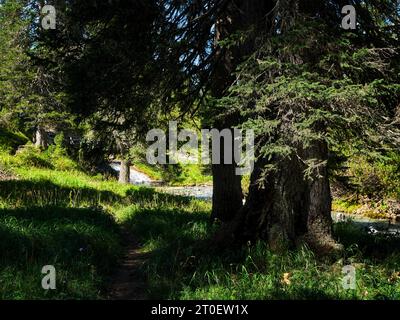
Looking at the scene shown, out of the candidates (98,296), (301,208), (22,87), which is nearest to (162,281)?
(98,296)

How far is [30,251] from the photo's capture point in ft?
20.7

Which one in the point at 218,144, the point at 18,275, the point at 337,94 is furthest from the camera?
the point at 218,144

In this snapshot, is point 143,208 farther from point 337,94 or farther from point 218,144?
point 337,94

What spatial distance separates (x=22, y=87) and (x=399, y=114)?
72.8 ft

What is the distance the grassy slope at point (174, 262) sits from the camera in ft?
17.2

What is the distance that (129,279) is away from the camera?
→ 688cm

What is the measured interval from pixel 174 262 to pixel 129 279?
788mm

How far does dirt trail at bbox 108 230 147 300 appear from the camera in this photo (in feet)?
20.1

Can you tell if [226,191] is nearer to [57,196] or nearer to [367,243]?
[367,243]

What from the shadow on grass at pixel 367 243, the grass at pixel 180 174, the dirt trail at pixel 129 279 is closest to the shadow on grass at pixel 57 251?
the dirt trail at pixel 129 279

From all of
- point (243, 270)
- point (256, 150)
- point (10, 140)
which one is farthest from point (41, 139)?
point (243, 270)

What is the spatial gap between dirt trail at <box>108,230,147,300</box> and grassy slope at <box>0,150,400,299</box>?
155 millimetres

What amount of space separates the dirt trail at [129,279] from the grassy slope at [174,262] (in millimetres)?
155

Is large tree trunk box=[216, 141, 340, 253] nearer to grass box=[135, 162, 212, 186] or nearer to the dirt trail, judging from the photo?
the dirt trail
